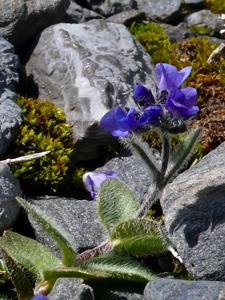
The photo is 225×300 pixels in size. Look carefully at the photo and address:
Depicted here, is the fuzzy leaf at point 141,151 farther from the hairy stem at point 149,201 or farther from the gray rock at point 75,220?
the gray rock at point 75,220

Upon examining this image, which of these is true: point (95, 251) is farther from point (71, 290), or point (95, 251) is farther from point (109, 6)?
point (109, 6)

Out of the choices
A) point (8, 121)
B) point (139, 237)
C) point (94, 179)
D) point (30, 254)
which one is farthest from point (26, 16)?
point (139, 237)

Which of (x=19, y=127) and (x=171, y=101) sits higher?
(x=171, y=101)

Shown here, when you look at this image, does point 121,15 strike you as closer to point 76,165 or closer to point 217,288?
point 76,165

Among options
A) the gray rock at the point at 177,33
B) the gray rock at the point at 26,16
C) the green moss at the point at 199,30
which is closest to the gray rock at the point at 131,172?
the gray rock at the point at 26,16

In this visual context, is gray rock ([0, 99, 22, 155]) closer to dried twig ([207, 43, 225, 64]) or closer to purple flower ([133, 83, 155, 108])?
purple flower ([133, 83, 155, 108])

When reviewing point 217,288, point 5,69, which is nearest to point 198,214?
point 217,288
